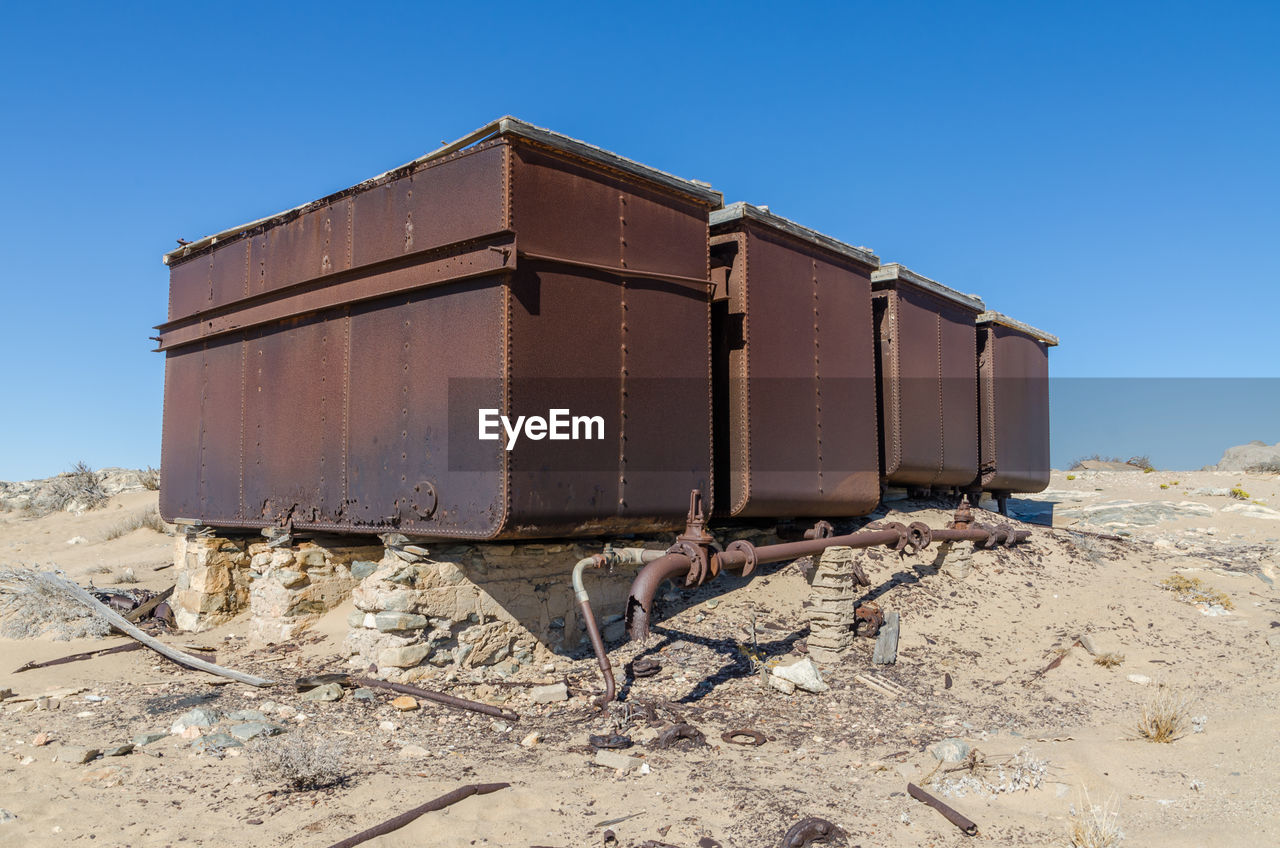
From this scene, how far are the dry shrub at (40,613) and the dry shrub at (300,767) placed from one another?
4750 mm

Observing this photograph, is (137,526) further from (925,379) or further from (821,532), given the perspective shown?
(925,379)

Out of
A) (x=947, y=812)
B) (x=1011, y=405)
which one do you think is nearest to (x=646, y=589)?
(x=947, y=812)

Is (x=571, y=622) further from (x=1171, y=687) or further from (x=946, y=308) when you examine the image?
(x=946, y=308)

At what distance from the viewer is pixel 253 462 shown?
327 inches

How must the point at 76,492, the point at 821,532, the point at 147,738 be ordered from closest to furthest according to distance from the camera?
the point at 147,738
the point at 821,532
the point at 76,492

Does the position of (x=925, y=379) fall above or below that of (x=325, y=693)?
above

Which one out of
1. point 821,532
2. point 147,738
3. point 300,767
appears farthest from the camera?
point 821,532

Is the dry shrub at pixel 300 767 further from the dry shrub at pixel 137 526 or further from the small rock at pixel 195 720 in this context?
the dry shrub at pixel 137 526

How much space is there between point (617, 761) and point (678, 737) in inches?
26.1

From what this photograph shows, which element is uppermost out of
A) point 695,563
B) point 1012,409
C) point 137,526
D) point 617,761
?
point 1012,409

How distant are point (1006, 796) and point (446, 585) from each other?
4.16m

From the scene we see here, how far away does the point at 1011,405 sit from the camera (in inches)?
525

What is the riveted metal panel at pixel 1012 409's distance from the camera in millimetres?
12727

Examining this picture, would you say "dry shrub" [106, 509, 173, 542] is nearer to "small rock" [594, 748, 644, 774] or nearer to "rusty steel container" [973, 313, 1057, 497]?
"small rock" [594, 748, 644, 774]
